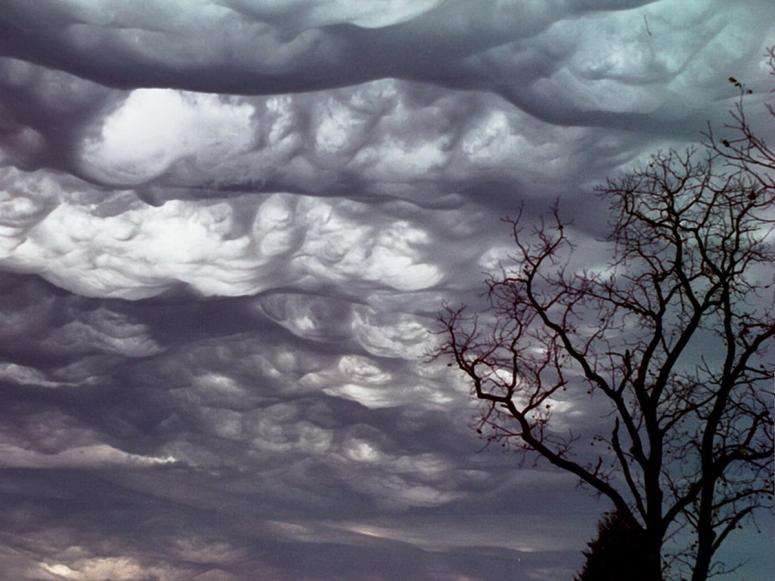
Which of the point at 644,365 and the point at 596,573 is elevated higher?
the point at 644,365

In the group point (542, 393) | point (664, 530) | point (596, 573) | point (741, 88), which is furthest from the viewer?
point (596, 573)

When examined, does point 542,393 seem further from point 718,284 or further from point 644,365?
point 718,284

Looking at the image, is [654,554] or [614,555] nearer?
[654,554]

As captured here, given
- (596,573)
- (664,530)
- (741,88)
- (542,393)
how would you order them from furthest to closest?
(596,573) → (542,393) → (664,530) → (741,88)

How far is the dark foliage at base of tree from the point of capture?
18.1 metres

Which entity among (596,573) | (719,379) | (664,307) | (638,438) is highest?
(664,307)

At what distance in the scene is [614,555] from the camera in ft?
61.1

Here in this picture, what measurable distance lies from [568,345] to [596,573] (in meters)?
5.30

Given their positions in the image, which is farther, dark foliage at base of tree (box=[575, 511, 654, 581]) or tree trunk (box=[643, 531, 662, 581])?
dark foliage at base of tree (box=[575, 511, 654, 581])

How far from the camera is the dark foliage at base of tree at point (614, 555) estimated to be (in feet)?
59.4

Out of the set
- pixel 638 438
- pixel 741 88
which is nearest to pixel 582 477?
pixel 638 438

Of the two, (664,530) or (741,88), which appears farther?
(664,530)

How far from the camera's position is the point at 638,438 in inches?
667

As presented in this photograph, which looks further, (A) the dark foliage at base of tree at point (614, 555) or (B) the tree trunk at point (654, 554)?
(A) the dark foliage at base of tree at point (614, 555)
